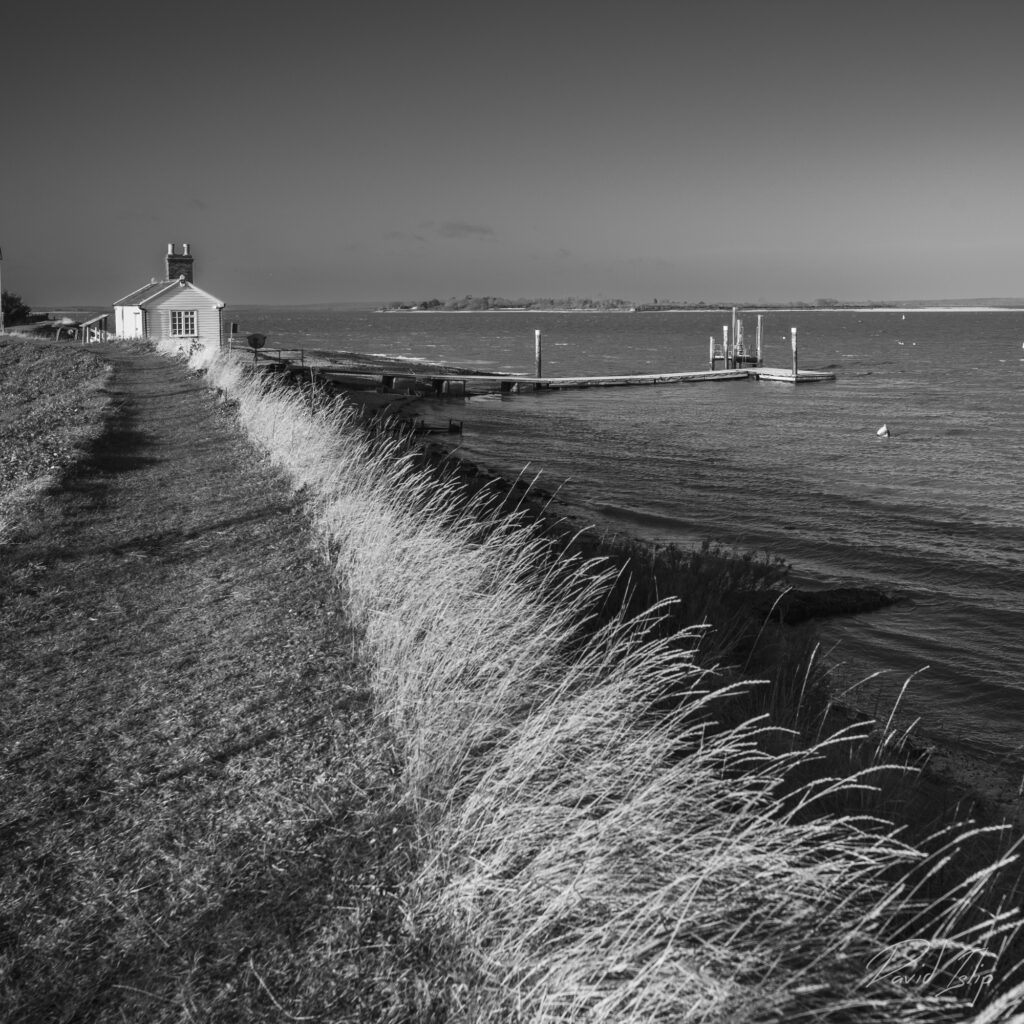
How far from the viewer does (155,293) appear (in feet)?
159

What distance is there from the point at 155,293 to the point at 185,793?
1915 inches

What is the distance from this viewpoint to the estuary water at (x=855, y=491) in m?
11.1

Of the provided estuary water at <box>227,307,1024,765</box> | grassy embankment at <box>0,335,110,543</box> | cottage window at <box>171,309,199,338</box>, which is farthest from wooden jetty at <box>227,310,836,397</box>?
grassy embankment at <box>0,335,110,543</box>

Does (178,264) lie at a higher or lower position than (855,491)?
higher

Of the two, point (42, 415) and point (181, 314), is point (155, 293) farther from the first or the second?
point (42, 415)

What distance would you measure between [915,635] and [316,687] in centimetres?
892

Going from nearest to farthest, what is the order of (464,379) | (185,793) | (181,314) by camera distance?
(185,793)
(181,314)
(464,379)

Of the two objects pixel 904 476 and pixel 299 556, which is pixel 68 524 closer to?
pixel 299 556

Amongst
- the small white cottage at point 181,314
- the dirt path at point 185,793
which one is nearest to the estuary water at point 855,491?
the dirt path at point 185,793

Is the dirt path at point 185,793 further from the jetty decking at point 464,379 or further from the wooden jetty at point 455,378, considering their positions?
the jetty decking at point 464,379

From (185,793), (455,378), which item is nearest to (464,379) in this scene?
(455,378)

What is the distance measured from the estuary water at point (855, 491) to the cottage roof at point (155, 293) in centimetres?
1449

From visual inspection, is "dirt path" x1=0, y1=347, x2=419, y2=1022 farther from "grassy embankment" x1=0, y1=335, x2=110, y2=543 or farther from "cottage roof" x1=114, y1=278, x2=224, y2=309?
"cottage roof" x1=114, y1=278, x2=224, y2=309

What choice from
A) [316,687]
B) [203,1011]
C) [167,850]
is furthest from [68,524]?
[203,1011]
